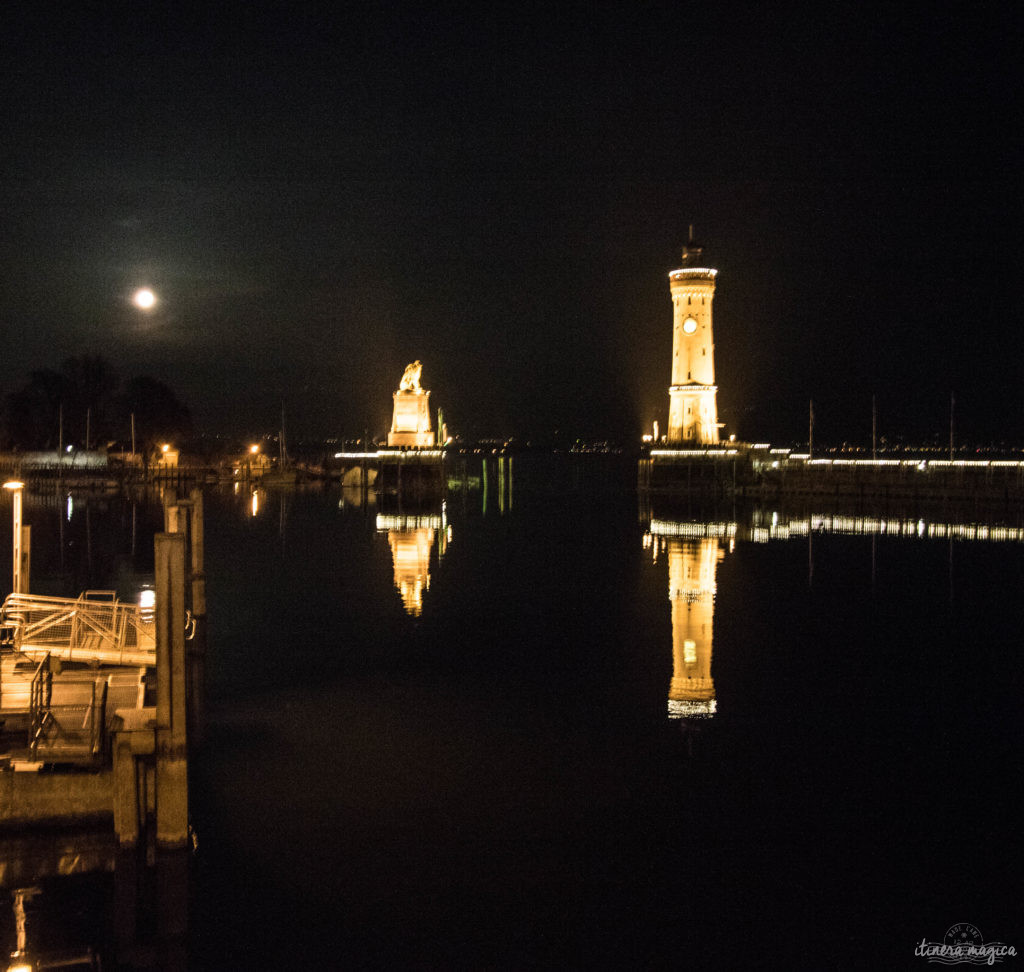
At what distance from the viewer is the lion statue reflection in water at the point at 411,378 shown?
94.4 metres

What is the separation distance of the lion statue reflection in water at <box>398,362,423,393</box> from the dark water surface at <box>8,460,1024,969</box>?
63.3 meters

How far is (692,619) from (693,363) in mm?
62329

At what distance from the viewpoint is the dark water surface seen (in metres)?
11.1

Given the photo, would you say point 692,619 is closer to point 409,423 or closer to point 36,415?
point 409,423

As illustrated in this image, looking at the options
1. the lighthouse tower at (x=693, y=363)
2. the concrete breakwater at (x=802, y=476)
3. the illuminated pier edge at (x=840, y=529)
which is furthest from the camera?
the lighthouse tower at (x=693, y=363)

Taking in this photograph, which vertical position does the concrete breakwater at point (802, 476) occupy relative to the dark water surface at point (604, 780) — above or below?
above

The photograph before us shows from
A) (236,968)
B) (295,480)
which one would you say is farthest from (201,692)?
(295,480)

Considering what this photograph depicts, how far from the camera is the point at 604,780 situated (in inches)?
595

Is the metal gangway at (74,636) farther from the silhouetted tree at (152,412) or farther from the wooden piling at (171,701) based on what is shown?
the silhouetted tree at (152,412)

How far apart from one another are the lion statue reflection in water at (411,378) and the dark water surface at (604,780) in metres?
63.3

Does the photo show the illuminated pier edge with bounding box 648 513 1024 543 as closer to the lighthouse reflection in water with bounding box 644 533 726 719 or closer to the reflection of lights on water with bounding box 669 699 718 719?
the lighthouse reflection in water with bounding box 644 533 726 719

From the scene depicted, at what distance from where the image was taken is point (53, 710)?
12.8 metres

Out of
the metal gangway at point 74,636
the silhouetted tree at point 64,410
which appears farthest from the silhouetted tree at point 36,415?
the metal gangway at point 74,636

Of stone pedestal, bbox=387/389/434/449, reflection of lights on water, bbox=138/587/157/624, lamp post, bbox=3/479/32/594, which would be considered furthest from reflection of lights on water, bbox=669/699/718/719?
stone pedestal, bbox=387/389/434/449
